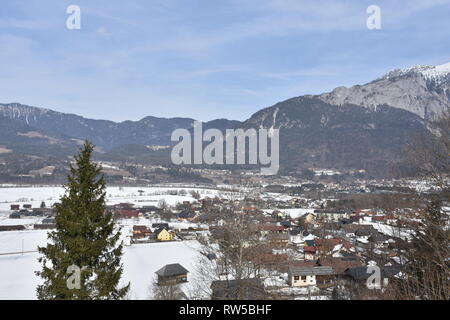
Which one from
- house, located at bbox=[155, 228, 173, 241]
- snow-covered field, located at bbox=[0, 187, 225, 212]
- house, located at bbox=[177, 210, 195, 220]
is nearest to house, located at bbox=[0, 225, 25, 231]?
house, located at bbox=[155, 228, 173, 241]

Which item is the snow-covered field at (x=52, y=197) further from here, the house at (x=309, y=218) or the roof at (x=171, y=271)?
the roof at (x=171, y=271)

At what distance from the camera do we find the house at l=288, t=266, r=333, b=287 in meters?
20.1

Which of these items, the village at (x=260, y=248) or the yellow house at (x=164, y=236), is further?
the yellow house at (x=164, y=236)

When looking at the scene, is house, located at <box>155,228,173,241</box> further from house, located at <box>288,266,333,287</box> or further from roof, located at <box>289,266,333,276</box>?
roof, located at <box>289,266,333,276</box>

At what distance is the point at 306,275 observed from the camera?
2020cm

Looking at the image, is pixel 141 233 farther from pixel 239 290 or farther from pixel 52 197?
pixel 52 197

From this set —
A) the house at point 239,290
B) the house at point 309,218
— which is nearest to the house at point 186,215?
the house at point 309,218

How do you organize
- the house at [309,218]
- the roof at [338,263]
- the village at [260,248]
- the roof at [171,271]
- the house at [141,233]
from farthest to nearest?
the house at [309,218]
the house at [141,233]
the roof at [338,263]
the roof at [171,271]
the village at [260,248]

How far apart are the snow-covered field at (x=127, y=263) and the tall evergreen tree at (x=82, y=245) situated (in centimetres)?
678

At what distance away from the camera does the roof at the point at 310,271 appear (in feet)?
66.1

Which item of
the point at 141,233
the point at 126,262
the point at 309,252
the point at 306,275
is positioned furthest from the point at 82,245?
the point at 141,233

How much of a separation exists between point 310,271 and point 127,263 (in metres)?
12.6
